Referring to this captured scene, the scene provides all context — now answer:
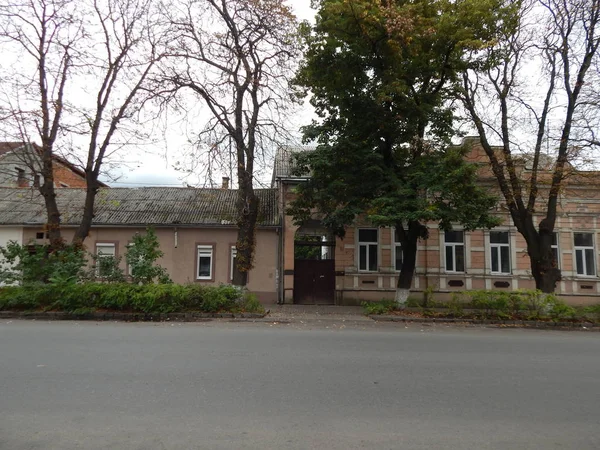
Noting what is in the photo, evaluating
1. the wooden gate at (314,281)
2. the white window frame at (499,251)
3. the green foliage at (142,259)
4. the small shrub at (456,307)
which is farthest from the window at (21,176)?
the white window frame at (499,251)

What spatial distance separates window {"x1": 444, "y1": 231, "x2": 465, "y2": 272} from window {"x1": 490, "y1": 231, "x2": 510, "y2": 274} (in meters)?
1.42

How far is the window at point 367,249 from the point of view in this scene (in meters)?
19.5

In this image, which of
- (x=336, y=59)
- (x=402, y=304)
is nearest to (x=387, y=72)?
(x=336, y=59)

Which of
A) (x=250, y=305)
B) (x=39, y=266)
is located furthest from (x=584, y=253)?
(x=39, y=266)

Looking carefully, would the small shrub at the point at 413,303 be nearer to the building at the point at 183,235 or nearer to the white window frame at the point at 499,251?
the white window frame at the point at 499,251

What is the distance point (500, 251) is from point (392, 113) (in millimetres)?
9869

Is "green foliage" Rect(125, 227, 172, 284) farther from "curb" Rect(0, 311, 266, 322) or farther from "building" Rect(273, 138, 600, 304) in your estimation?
"building" Rect(273, 138, 600, 304)

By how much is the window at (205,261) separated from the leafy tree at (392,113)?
617 cm

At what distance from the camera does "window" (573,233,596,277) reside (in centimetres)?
1966

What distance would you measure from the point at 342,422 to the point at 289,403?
31.0 inches

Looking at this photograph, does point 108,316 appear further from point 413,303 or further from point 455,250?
point 455,250

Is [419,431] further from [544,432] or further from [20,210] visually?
[20,210]

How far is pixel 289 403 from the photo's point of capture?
4.92m

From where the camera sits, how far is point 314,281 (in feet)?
64.5
